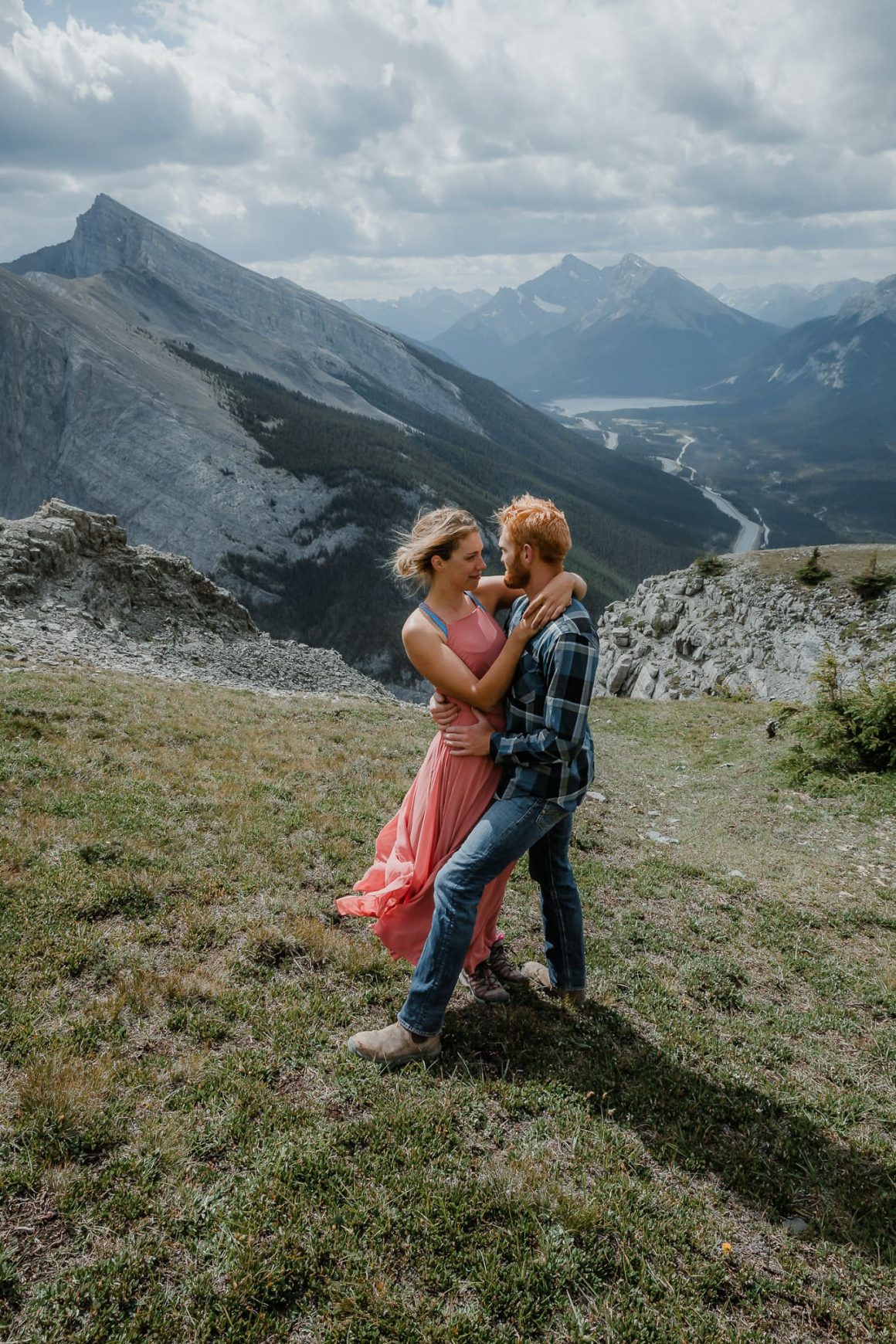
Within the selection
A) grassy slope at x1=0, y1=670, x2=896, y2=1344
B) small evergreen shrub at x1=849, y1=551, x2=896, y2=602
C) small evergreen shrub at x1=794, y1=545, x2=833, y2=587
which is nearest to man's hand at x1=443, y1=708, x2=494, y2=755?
grassy slope at x1=0, y1=670, x2=896, y2=1344

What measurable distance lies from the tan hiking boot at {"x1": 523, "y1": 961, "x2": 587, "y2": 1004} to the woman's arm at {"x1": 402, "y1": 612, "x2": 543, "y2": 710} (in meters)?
3.14

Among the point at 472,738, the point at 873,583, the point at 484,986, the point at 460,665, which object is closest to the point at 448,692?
the point at 460,665

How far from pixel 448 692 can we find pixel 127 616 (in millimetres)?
32257

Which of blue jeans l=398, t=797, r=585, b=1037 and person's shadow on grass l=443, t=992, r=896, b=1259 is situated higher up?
blue jeans l=398, t=797, r=585, b=1037

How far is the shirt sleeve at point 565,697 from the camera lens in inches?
194

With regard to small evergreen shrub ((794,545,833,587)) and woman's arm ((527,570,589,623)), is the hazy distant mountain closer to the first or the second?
small evergreen shrub ((794,545,833,587))

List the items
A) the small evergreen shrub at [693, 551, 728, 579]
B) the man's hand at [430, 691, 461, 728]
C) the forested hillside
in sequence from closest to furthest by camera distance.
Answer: the man's hand at [430, 691, 461, 728] < the small evergreen shrub at [693, 551, 728, 579] < the forested hillside

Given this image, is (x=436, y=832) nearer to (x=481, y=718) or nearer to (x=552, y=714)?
(x=481, y=718)

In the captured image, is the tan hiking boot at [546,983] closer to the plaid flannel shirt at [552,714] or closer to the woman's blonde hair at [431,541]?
the plaid flannel shirt at [552,714]

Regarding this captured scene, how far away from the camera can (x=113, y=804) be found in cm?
913

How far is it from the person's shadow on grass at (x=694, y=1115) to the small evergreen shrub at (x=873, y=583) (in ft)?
128

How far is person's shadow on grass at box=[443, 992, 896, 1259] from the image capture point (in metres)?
4.70

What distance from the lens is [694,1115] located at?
5422mm

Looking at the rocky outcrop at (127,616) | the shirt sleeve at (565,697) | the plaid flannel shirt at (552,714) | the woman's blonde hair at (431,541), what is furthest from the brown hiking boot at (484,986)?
the rocky outcrop at (127,616)
